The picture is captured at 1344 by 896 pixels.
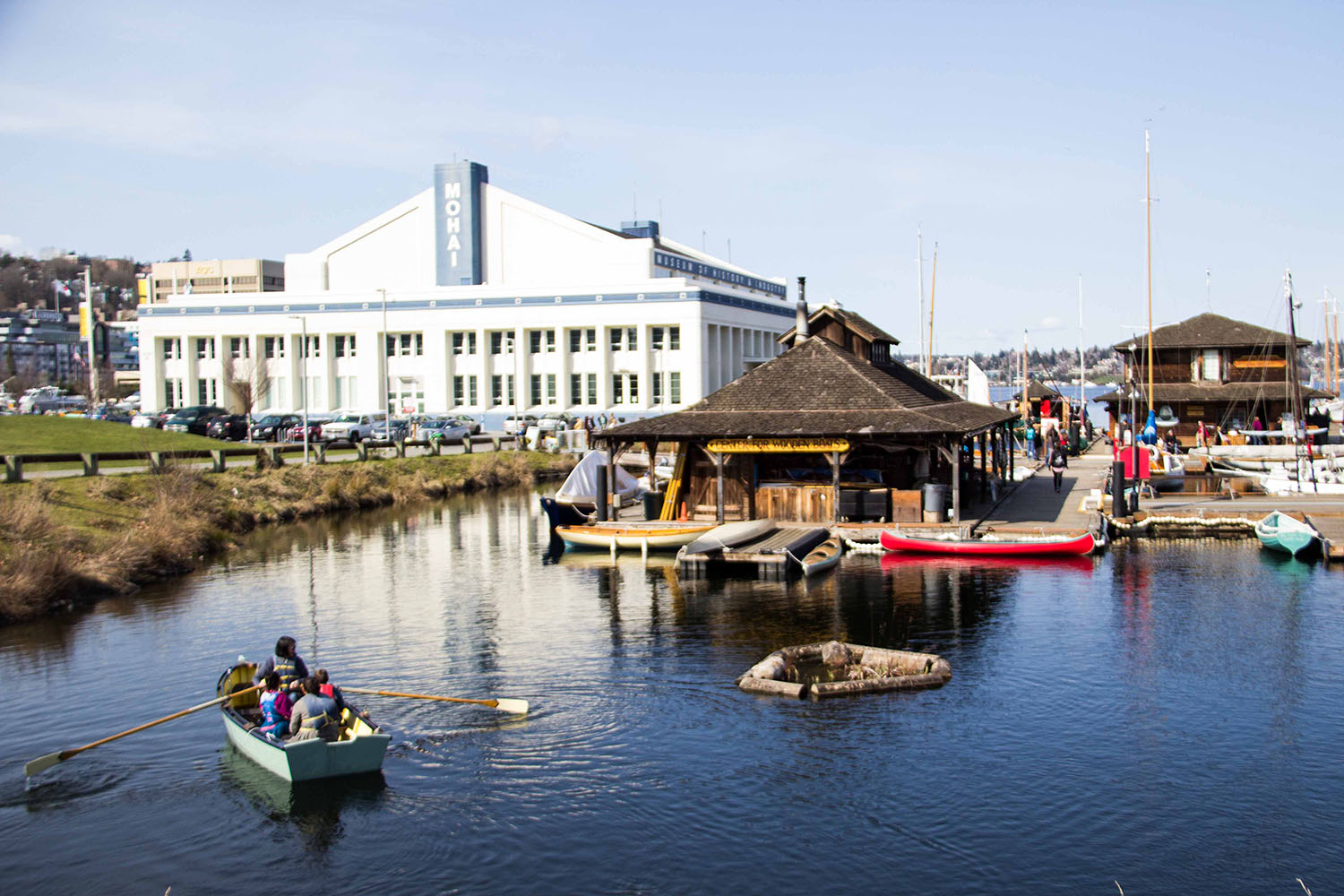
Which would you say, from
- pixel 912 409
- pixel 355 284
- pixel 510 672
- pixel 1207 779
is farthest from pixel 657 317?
pixel 1207 779

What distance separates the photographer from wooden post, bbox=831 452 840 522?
39125mm

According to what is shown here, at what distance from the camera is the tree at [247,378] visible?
92375 millimetres

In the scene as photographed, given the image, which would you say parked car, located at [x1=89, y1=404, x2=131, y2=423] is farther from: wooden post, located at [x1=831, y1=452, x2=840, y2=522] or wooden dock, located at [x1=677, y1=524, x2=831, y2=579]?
wooden dock, located at [x1=677, y1=524, x2=831, y2=579]

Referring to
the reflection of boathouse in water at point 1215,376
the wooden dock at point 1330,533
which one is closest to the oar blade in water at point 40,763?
the wooden dock at point 1330,533

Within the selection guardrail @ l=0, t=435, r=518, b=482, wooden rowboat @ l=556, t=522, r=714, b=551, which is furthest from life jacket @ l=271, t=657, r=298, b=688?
guardrail @ l=0, t=435, r=518, b=482

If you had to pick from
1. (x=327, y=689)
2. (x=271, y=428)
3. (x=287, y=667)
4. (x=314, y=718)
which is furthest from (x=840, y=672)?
(x=271, y=428)

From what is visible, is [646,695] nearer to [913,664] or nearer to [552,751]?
[552,751]

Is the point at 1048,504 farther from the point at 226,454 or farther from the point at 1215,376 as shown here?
the point at 226,454

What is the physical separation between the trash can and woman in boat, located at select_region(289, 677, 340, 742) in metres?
24.2

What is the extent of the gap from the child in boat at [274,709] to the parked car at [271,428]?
58.4 m

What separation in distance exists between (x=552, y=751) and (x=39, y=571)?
59.6ft

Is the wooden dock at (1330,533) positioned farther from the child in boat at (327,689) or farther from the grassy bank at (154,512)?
the grassy bank at (154,512)

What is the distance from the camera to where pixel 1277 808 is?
1652cm

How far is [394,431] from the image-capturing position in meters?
80.2
